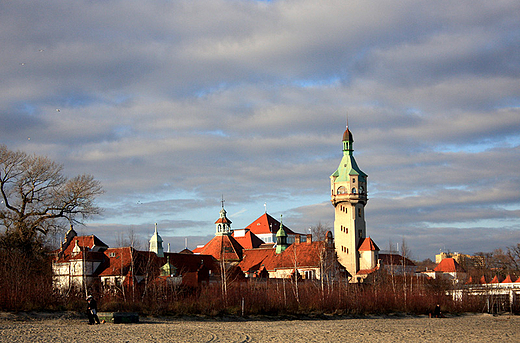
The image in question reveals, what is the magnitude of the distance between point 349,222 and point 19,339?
9184 cm

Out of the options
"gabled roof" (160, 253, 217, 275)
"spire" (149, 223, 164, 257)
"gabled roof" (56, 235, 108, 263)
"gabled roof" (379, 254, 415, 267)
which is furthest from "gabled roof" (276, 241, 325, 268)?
"gabled roof" (56, 235, 108, 263)

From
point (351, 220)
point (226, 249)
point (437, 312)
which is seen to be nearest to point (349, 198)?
point (351, 220)

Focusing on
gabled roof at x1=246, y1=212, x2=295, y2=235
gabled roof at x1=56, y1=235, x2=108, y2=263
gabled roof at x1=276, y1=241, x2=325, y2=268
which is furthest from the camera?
gabled roof at x1=246, y1=212, x2=295, y2=235

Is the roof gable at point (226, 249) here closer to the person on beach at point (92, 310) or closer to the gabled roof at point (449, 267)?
the gabled roof at point (449, 267)

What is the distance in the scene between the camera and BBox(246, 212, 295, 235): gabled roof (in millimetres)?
159625

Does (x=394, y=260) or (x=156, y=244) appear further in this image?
(x=394, y=260)

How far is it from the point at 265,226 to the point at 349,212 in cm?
4740

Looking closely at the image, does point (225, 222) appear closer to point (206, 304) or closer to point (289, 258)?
point (289, 258)

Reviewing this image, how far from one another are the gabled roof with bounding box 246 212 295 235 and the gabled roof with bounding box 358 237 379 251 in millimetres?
44862

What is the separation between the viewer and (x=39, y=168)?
52.1 m

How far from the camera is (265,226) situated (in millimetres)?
161125

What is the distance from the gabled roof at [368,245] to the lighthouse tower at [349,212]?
107 centimetres

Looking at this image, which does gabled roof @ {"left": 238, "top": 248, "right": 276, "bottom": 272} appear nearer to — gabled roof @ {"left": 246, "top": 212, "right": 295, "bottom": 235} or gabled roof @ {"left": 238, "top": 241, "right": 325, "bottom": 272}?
gabled roof @ {"left": 238, "top": 241, "right": 325, "bottom": 272}

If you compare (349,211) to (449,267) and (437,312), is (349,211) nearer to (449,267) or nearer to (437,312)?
(449,267)
